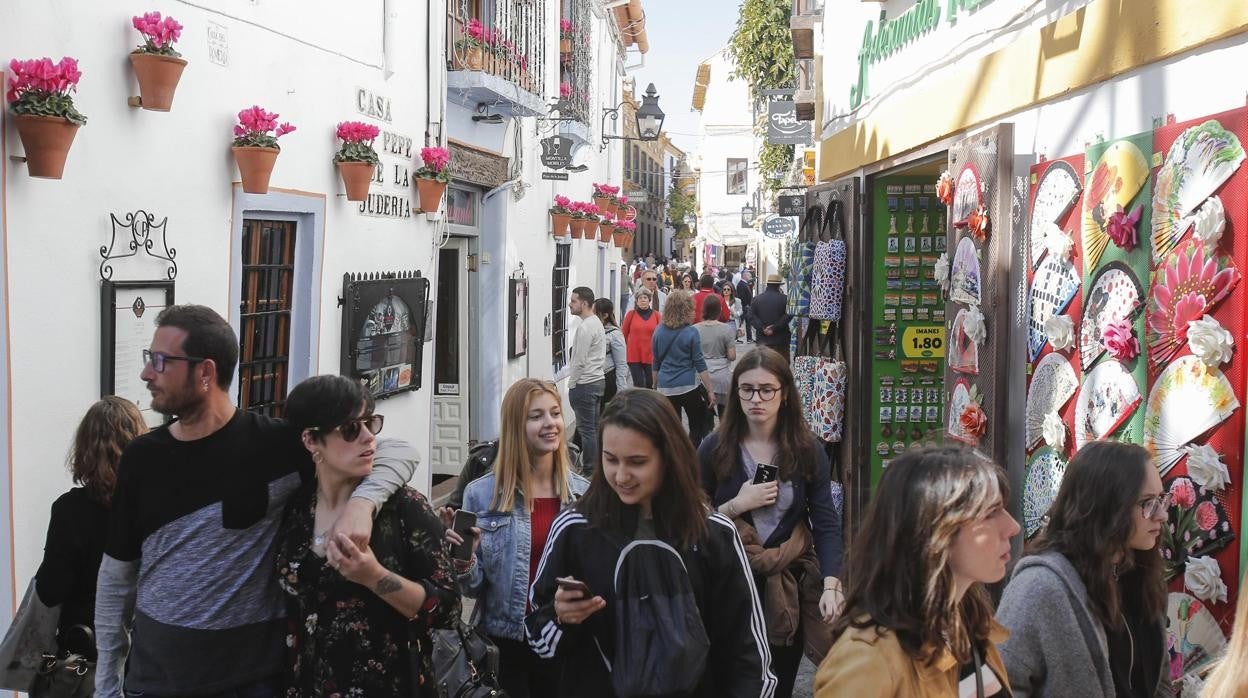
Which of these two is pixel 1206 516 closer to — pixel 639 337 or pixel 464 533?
pixel 464 533

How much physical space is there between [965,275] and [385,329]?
14.2 ft

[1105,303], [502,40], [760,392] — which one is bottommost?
[760,392]

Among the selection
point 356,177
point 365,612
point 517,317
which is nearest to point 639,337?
point 517,317

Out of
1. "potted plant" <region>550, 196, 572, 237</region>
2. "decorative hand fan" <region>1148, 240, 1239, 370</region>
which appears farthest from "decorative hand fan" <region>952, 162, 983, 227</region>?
"potted plant" <region>550, 196, 572, 237</region>

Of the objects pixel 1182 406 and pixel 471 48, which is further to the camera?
pixel 471 48

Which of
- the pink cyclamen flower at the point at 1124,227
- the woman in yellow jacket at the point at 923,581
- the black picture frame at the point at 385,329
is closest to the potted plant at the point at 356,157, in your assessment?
the black picture frame at the point at 385,329

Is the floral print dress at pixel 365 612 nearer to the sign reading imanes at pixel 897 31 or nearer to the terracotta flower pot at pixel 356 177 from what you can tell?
the sign reading imanes at pixel 897 31

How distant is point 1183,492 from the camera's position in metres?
3.75

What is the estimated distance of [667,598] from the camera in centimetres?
307

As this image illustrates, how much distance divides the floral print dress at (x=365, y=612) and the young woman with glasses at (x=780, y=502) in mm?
1393

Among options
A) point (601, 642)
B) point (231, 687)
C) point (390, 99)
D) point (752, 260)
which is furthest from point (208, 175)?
point (752, 260)

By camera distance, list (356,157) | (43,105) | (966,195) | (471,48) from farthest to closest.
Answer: (471,48) → (356,157) → (966,195) → (43,105)

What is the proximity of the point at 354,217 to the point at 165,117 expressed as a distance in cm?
249

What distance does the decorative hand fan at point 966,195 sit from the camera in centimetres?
573
